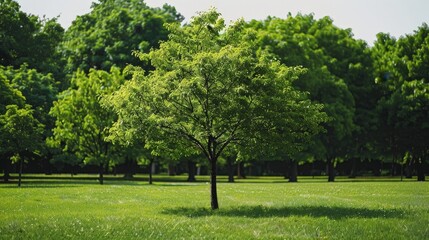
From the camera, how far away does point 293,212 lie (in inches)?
837

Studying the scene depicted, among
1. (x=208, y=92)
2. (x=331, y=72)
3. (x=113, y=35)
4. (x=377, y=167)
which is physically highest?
(x=113, y=35)

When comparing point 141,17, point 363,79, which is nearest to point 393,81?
point 363,79

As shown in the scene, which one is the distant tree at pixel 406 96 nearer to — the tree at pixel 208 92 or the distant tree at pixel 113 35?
the distant tree at pixel 113 35

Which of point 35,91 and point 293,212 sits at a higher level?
point 35,91

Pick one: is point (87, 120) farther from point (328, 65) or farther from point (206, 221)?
point (206, 221)

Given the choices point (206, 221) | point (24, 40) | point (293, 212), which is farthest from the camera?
point (24, 40)

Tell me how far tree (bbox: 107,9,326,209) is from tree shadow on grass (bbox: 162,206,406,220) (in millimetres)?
1635

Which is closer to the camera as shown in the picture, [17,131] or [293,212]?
[293,212]

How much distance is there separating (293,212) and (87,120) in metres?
35.6

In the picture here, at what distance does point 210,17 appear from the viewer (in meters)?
24.0

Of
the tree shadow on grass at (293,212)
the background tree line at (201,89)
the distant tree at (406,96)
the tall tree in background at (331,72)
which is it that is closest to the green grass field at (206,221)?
the tree shadow on grass at (293,212)

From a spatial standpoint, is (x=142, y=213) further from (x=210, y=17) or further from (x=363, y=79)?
(x=363, y=79)

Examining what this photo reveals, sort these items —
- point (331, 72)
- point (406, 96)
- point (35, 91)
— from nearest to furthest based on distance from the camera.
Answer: point (35, 91)
point (406, 96)
point (331, 72)

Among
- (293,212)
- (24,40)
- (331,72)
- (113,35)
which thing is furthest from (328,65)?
(293,212)
